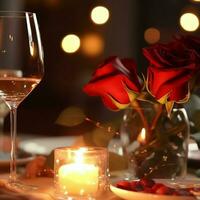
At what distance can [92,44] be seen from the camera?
14.6 ft

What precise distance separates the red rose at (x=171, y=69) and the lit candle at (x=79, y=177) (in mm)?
136

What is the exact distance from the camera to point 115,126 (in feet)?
3.18

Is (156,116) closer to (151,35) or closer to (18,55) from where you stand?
(18,55)

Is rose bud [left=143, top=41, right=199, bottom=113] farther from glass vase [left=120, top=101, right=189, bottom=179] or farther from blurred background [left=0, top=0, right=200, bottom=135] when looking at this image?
blurred background [left=0, top=0, right=200, bottom=135]

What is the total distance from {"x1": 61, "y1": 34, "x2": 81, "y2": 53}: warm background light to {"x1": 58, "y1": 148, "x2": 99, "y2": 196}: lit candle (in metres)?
3.25

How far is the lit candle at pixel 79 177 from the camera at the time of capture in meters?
0.78

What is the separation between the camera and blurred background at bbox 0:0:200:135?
4156 mm

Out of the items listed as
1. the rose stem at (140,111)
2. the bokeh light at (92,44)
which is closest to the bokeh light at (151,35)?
the bokeh light at (92,44)

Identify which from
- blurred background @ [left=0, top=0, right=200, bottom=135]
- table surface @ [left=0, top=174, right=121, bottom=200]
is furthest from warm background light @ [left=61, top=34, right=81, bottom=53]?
table surface @ [left=0, top=174, right=121, bottom=200]

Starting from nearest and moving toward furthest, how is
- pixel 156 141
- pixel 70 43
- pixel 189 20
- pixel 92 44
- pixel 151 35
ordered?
pixel 156 141, pixel 189 20, pixel 70 43, pixel 92 44, pixel 151 35

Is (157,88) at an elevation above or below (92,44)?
below

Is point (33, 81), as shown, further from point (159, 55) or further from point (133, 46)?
point (133, 46)

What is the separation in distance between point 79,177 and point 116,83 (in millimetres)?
139

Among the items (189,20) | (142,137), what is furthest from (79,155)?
(189,20)
